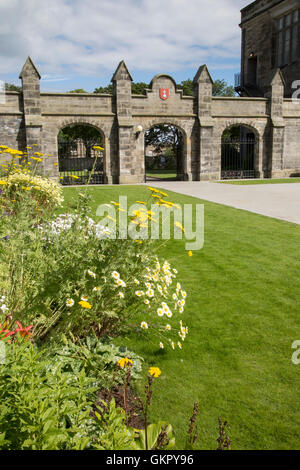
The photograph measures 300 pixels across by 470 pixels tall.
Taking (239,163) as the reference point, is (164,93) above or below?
above

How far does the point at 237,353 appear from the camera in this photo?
10.8 feet

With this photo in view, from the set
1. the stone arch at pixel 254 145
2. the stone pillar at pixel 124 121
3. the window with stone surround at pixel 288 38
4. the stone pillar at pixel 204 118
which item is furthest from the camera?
the window with stone surround at pixel 288 38

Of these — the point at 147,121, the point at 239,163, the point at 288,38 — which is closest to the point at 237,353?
the point at 147,121

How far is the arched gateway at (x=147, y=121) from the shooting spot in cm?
1872

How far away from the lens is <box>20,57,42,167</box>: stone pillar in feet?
60.0

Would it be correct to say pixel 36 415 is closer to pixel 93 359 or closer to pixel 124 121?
pixel 93 359

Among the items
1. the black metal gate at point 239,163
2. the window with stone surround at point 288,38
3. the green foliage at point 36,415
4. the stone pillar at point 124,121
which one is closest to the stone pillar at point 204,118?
the black metal gate at point 239,163

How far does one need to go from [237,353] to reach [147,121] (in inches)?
761

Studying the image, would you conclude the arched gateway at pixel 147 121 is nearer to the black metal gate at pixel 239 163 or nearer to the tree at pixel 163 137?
the black metal gate at pixel 239 163

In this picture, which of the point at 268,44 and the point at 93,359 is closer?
the point at 93,359

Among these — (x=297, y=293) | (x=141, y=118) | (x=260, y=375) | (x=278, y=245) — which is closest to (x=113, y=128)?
(x=141, y=118)

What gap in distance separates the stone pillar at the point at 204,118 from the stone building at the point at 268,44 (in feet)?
14.9

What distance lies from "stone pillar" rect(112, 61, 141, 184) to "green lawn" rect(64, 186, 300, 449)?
1509cm
